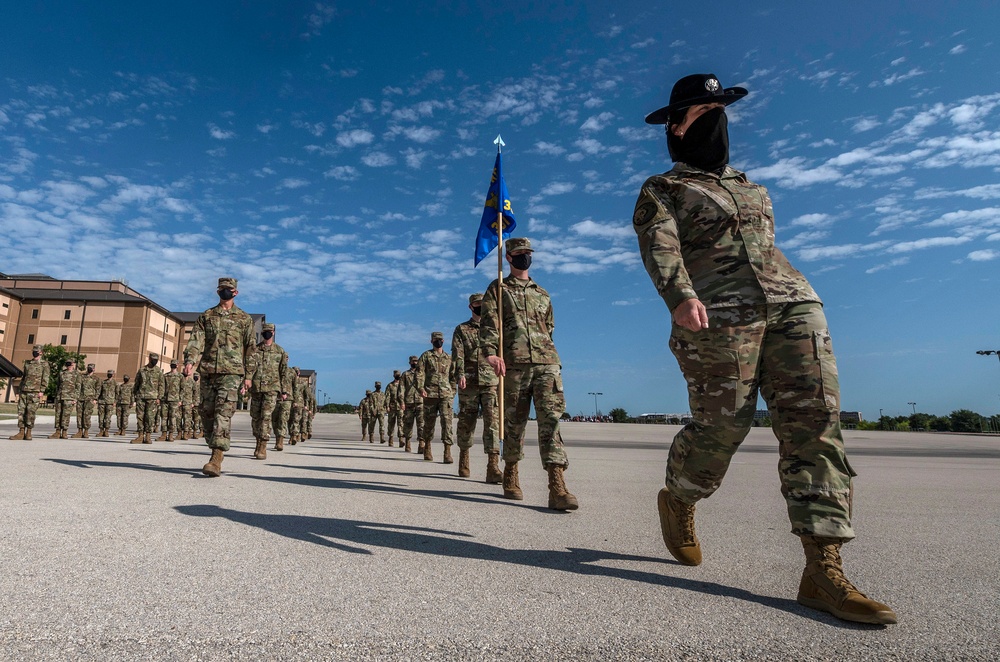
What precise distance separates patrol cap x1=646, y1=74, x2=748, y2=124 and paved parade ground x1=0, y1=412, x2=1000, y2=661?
233 cm

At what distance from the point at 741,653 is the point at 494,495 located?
392 cm

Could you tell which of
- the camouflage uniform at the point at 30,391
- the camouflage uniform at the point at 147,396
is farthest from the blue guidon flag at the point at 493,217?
the camouflage uniform at the point at 30,391

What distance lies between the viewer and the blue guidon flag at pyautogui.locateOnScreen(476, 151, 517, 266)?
24.2 feet

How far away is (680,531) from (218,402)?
5.99 meters

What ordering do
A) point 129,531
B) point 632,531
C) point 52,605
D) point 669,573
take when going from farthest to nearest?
point 632,531 < point 129,531 < point 669,573 < point 52,605

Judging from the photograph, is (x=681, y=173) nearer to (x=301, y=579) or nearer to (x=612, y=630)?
(x=612, y=630)

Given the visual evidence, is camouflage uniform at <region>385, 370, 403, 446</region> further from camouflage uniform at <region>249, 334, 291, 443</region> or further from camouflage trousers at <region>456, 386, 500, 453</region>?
camouflage trousers at <region>456, 386, 500, 453</region>

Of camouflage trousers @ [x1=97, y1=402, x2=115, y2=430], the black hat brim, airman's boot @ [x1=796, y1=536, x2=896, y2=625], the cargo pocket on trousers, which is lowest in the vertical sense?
airman's boot @ [x1=796, y1=536, x2=896, y2=625]

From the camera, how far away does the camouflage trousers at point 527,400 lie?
201 inches

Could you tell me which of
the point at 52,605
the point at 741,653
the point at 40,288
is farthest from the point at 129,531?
the point at 40,288

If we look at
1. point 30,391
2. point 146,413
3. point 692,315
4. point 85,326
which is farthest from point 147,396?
point 85,326

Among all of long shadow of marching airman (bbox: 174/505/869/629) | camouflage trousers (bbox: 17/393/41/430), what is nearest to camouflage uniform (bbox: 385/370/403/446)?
camouflage trousers (bbox: 17/393/41/430)

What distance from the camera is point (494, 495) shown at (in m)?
5.59

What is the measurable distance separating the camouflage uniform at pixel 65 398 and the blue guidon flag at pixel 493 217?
13209mm
